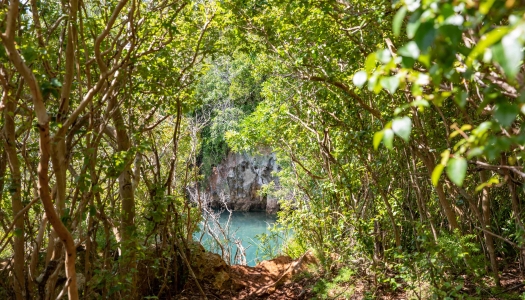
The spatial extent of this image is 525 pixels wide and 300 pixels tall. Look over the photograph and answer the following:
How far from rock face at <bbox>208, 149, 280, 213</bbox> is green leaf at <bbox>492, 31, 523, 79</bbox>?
23.3m

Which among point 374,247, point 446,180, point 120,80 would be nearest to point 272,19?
point 120,80

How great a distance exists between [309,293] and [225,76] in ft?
54.3

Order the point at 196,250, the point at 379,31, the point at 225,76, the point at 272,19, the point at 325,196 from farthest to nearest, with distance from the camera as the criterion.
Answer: the point at 225,76, the point at 325,196, the point at 196,250, the point at 272,19, the point at 379,31

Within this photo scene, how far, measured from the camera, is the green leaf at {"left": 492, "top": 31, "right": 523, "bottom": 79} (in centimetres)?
73

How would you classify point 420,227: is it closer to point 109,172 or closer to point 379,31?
point 379,31

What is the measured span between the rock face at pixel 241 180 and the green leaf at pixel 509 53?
2327 cm

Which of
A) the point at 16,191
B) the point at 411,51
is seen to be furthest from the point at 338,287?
the point at 411,51

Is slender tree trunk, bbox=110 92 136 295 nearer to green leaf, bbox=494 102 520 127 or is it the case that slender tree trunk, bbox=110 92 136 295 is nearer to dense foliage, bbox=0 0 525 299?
dense foliage, bbox=0 0 525 299

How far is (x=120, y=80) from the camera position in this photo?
12.3 ft

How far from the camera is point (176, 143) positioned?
17.4 ft

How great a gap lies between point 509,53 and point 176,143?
15.6ft

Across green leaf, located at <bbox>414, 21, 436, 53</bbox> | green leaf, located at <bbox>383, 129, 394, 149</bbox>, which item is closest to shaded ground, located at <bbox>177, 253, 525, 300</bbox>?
green leaf, located at <bbox>383, 129, 394, 149</bbox>

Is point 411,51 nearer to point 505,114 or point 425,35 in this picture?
point 425,35

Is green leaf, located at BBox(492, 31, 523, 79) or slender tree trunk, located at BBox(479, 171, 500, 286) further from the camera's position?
slender tree trunk, located at BBox(479, 171, 500, 286)
